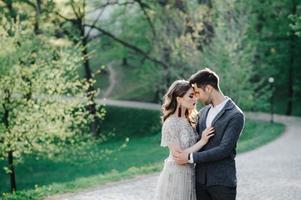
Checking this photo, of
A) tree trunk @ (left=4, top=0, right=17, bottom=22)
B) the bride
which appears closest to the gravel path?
the bride

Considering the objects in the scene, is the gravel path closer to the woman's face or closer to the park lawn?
the park lawn

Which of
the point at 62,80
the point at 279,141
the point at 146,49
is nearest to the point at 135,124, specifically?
the point at 146,49

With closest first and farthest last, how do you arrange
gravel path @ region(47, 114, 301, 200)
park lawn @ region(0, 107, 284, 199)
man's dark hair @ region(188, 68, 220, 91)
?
man's dark hair @ region(188, 68, 220, 91), gravel path @ region(47, 114, 301, 200), park lawn @ region(0, 107, 284, 199)

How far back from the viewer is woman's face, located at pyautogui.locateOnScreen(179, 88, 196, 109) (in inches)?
225

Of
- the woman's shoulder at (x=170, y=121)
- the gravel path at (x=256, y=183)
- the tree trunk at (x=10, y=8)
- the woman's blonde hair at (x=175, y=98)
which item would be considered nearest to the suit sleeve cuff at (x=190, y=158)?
the woman's shoulder at (x=170, y=121)

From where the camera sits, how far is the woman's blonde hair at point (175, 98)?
18.7 feet

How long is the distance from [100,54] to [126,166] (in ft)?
92.1

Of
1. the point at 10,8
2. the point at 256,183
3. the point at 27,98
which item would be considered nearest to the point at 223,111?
the point at 256,183

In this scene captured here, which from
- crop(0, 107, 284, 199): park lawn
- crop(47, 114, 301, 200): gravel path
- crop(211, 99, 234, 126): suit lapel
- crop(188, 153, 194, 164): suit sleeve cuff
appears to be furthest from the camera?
crop(0, 107, 284, 199): park lawn

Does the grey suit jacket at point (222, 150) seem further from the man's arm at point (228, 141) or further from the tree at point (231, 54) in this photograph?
the tree at point (231, 54)

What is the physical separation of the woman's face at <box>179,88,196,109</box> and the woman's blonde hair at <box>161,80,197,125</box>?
0.04 metres

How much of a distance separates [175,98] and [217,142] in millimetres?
713

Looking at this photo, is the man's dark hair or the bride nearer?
the man's dark hair

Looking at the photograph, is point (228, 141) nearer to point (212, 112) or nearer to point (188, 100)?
point (212, 112)
